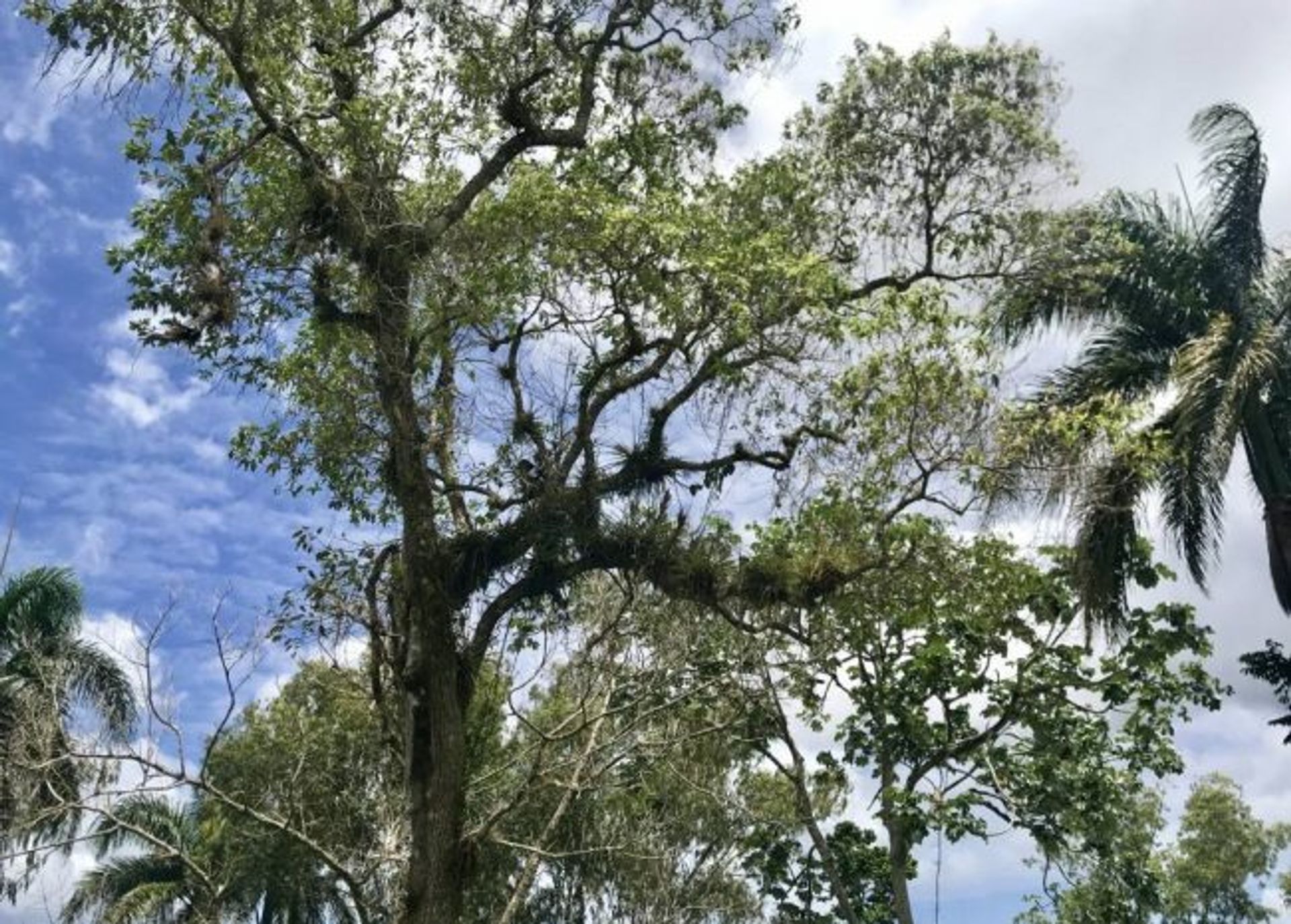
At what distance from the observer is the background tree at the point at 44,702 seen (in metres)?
10.4

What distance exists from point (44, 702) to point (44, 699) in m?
0.10

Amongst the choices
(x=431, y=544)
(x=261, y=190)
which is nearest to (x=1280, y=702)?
(x=431, y=544)

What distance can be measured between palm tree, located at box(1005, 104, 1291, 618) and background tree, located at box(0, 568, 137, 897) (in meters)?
8.88

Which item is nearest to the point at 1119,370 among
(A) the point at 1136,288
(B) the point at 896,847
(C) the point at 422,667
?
(A) the point at 1136,288

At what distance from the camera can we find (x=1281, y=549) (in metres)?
13.6

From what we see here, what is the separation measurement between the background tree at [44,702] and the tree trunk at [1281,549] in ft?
Answer: 37.0

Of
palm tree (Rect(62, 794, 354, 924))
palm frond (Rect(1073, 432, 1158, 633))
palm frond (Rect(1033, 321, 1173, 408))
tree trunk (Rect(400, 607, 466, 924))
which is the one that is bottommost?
tree trunk (Rect(400, 607, 466, 924))

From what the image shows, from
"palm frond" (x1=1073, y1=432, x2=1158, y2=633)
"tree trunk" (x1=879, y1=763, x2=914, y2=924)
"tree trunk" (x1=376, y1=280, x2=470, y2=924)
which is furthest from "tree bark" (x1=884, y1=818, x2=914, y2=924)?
"tree trunk" (x1=376, y1=280, x2=470, y2=924)

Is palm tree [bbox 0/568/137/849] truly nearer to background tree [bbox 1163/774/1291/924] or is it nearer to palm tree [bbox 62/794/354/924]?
palm tree [bbox 62/794/354/924]

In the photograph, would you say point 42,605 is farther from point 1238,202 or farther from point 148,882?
point 1238,202

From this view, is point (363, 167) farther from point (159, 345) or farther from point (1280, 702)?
point (1280, 702)

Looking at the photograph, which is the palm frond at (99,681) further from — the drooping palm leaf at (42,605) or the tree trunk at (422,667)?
the tree trunk at (422,667)

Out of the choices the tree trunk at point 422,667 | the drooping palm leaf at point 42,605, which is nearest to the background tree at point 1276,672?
the tree trunk at point 422,667

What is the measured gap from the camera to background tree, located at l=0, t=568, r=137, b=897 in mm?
10445
